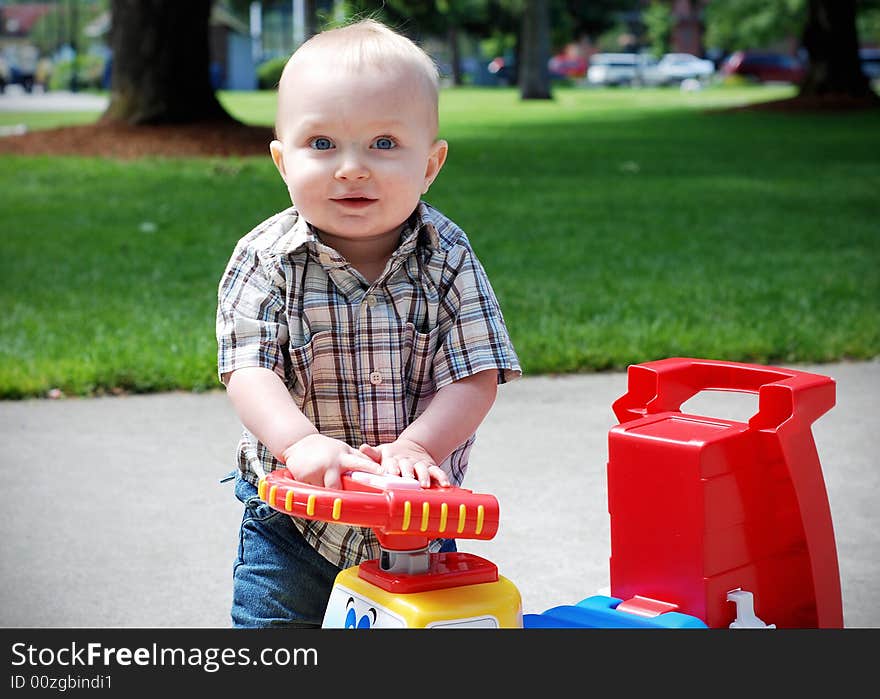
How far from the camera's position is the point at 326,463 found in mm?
1755

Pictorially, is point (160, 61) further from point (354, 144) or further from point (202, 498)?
point (354, 144)

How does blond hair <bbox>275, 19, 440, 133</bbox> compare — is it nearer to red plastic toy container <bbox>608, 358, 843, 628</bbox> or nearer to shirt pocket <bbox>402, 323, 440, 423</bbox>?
shirt pocket <bbox>402, 323, 440, 423</bbox>

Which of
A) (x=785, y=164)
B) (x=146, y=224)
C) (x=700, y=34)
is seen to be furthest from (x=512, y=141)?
(x=700, y=34)

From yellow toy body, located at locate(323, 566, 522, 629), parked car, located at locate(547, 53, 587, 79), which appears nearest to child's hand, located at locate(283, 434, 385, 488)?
yellow toy body, located at locate(323, 566, 522, 629)

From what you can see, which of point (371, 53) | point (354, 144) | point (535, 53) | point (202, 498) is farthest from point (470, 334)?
point (535, 53)

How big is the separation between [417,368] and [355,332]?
0.39 feet

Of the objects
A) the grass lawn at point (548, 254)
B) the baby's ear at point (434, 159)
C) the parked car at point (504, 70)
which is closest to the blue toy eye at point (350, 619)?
the baby's ear at point (434, 159)

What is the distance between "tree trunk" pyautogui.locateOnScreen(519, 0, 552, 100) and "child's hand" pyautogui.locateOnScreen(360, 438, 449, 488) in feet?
100.0

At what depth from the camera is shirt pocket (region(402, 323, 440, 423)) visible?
2104 mm

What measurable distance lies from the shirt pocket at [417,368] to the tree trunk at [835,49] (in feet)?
69.6

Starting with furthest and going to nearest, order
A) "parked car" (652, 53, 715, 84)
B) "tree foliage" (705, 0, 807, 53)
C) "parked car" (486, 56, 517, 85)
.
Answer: "parked car" (486, 56, 517, 85) < "parked car" (652, 53, 715, 84) < "tree foliage" (705, 0, 807, 53)

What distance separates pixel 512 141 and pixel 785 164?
3815 mm

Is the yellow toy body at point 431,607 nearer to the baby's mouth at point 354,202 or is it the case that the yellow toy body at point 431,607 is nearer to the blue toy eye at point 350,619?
the blue toy eye at point 350,619

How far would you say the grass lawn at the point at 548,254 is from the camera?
5277 mm
